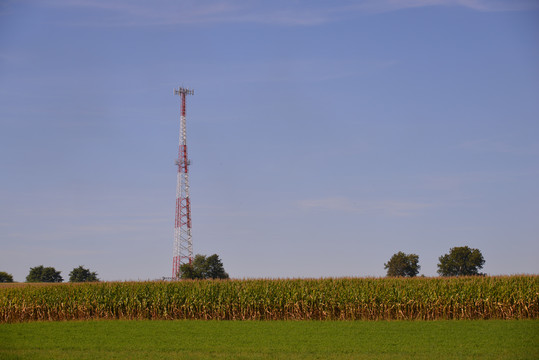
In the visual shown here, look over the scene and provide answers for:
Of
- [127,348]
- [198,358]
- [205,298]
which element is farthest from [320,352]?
[205,298]

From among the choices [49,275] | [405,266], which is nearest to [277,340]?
[405,266]

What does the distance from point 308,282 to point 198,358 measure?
14.7m

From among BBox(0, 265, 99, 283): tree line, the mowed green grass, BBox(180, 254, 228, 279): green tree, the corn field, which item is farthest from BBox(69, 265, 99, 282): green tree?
the mowed green grass

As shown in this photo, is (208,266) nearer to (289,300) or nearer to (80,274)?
(80,274)

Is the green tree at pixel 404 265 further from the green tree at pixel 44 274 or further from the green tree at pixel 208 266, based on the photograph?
the green tree at pixel 44 274

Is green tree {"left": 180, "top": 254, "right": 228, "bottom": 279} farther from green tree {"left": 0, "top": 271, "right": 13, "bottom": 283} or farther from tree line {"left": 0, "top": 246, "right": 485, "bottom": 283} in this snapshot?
green tree {"left": 0, "top": 271, "right": 13, "bottom": 283}

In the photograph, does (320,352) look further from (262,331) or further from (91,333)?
(91,333)

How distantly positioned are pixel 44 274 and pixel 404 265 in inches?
2061

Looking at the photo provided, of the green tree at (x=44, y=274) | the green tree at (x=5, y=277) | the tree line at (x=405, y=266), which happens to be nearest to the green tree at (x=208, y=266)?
the tree line at (x=405, y=266)

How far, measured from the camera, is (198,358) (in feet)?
57.6

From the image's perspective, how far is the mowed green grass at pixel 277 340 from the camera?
60.2 feet

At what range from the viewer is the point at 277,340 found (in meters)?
21.1

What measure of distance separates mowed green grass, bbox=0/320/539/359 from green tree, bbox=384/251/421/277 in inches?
1718

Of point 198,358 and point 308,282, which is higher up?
point 308,282
